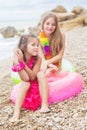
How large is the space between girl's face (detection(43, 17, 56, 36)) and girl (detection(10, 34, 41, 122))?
0.81 metres

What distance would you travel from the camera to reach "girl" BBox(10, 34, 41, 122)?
14.8 feet

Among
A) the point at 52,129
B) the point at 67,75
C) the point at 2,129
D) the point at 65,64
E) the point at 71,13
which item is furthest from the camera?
the point at 71,13

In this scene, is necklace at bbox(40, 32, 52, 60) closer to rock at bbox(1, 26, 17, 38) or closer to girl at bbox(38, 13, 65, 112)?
girl at bbox(38, 13, 65, 112)

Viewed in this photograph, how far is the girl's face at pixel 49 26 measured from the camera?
17.7ft

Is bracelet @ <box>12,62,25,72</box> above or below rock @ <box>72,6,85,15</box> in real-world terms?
above

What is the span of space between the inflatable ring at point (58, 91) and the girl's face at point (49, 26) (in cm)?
73

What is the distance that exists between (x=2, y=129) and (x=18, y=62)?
2.64ft

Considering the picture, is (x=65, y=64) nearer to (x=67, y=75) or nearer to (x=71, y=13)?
(x=67, y=75)

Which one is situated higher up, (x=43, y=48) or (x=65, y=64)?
(x=43, y=48)

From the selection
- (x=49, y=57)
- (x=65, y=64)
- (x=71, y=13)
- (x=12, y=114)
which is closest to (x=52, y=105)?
(x=12, y=114)

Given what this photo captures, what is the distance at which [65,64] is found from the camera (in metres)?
6.50

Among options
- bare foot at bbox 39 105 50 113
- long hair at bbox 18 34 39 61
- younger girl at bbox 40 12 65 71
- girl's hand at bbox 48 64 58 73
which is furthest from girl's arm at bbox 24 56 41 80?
younger girl at bbox 40 12 65 71

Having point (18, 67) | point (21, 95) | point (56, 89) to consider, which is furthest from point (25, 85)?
point (56, 89)

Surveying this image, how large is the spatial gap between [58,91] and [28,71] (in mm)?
537
